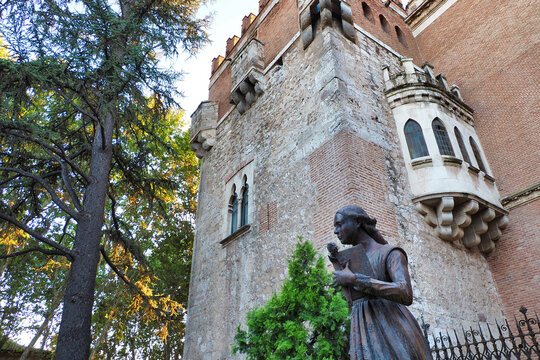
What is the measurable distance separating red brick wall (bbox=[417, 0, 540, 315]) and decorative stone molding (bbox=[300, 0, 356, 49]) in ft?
14.6

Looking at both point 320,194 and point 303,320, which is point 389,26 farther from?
point 303,320

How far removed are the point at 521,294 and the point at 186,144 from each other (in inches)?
646

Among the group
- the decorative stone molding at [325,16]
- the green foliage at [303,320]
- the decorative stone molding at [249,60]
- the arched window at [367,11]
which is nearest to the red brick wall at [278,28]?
the decorative stone molding at [249,60]

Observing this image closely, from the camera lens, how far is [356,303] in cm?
263

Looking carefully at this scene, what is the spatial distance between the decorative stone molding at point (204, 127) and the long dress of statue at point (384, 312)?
12.5 meters

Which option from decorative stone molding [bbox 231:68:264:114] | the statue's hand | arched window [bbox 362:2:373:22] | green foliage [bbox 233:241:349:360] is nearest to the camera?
the statue's hand

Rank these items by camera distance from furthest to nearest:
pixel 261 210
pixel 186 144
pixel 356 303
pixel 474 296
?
1. pixel 186 144
2. pixel 261 210
3. pixel 474 296
4. pixel 356 303

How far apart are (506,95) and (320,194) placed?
6.80m

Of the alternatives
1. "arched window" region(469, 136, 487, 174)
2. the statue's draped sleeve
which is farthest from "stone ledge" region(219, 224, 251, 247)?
the statue's draped sleeve

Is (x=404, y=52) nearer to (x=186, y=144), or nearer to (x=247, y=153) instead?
(x=247, y=153)

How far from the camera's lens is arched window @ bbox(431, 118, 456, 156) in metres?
9.13

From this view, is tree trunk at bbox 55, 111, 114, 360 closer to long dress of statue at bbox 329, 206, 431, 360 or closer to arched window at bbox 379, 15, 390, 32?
long dress of statue at bbox 329, 206, 431, 360

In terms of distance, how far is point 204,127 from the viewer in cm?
1478

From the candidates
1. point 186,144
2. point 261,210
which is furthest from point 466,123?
point 186,144
